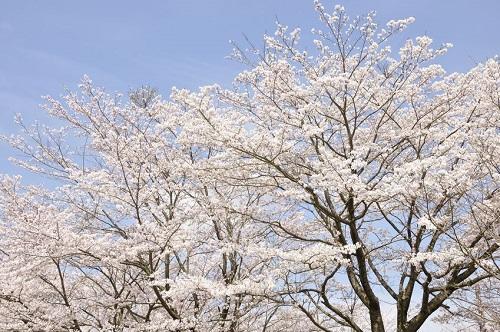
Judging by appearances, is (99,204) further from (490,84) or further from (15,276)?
(490,84)

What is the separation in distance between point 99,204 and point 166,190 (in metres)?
1.49

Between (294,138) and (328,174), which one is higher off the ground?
(294,138)

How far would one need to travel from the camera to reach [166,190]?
1023 centimetres

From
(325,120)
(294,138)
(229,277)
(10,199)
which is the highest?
(325,120)

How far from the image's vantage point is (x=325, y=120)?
31.5ft

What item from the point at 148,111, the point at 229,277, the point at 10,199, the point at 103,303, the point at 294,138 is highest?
the point at 148,111

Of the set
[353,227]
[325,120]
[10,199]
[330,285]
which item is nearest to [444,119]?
[325,120]

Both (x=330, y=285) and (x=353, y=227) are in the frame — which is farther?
(x=330, y=285)

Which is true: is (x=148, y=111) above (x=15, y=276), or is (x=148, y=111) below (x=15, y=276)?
above

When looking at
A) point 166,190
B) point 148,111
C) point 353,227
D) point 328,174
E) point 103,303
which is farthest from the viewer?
point 148,111

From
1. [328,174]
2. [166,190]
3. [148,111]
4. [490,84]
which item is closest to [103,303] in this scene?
A: [166,190]

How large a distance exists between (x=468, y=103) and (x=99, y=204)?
798 cm

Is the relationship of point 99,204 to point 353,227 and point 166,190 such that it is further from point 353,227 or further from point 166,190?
point 353,227

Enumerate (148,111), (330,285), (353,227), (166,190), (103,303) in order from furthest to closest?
(330,285)
(148,111)
(166,190)
(103,303)
(353,227)
